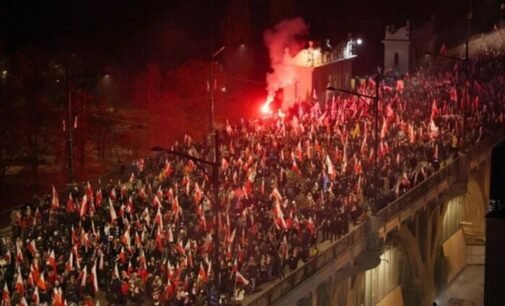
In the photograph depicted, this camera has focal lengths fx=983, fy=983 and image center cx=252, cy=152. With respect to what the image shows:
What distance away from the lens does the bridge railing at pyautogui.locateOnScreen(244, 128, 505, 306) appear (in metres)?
29.6

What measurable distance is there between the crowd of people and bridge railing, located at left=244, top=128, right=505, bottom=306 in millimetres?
351

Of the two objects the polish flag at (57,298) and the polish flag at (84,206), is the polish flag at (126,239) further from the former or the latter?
the polish flag at (57,298)

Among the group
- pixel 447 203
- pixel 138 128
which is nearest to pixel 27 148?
pixel 138 128

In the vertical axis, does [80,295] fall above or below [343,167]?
below

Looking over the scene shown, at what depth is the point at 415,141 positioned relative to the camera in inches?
1897

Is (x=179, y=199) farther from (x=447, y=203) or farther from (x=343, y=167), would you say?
(x=447, y=203)

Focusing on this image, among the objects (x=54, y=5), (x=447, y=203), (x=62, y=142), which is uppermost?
(x=54, y=5)

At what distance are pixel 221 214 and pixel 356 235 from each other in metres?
5.94

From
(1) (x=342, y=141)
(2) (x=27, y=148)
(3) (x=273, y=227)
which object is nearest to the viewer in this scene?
(3) (x=273, y=227)

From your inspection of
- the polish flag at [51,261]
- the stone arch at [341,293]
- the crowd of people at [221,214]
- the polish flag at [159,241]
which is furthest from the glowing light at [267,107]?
the polish flag at [51,261]

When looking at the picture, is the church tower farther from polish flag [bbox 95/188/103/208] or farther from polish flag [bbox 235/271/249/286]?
polish flag [bbox 235/271/249/286]

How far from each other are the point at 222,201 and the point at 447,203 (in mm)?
21686

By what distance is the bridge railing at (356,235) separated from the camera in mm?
29633

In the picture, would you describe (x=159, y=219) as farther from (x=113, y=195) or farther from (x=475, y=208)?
(x=475, y=208)
